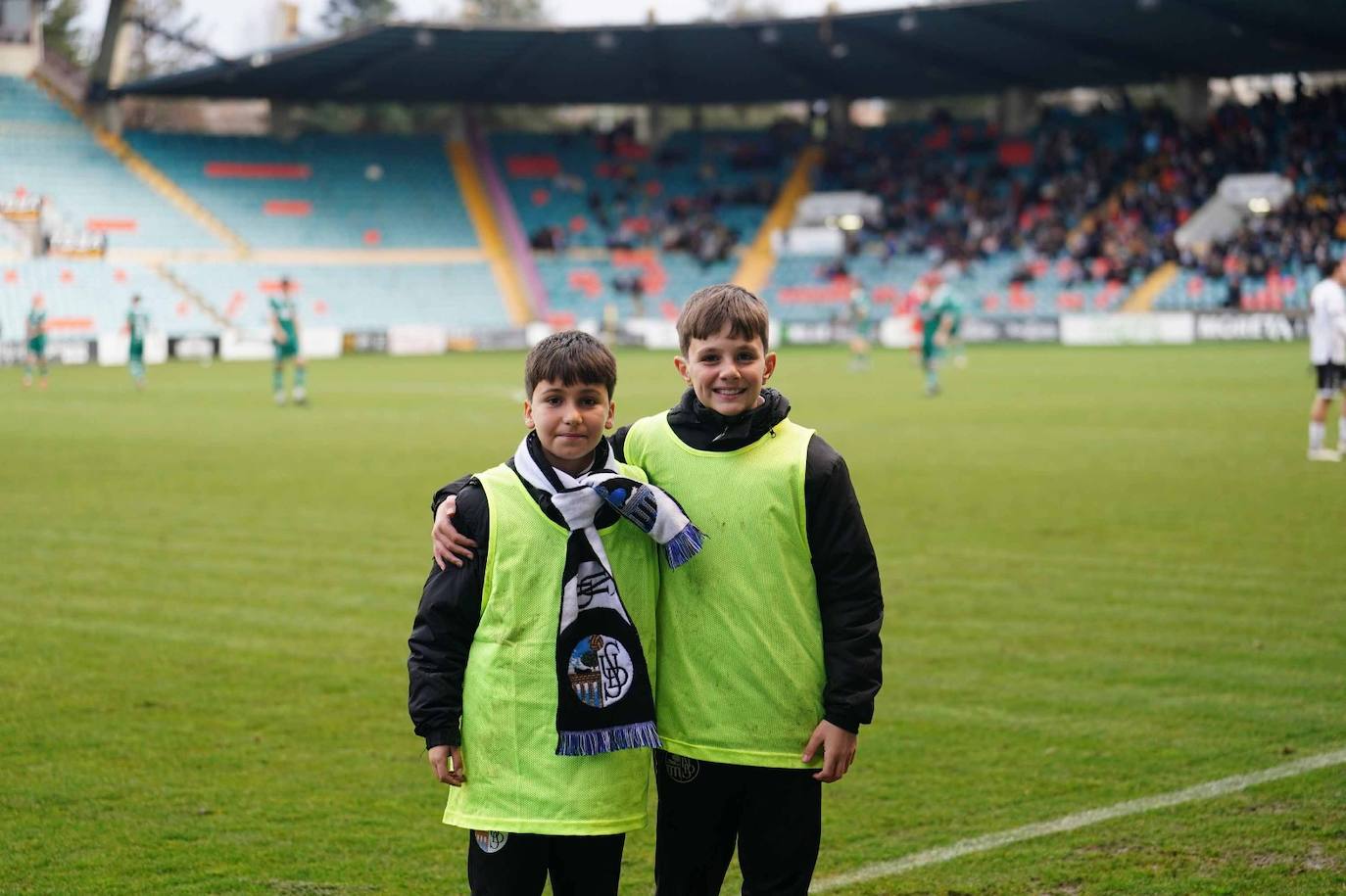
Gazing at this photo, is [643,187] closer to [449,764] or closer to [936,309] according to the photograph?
[936,309]

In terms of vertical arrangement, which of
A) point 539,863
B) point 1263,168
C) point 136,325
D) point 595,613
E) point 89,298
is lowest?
point 539,863

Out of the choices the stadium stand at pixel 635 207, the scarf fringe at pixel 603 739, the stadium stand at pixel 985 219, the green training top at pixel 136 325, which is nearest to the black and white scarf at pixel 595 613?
the scarf fringe at pixel 603 739

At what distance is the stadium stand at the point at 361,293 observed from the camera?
48.6m

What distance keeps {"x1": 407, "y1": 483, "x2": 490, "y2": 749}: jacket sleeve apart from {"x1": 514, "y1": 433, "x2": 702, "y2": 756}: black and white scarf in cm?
18

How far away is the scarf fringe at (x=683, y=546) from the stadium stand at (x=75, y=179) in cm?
4859

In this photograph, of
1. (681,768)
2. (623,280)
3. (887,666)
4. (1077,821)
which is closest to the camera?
(681,768)

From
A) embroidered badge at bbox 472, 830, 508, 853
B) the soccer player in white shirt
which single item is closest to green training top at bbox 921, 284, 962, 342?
the soccer player in white shirt

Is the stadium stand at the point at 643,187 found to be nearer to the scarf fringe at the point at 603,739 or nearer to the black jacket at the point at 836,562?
the black jacket at the point at 836,562

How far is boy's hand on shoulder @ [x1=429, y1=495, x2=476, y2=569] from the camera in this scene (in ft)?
10.9

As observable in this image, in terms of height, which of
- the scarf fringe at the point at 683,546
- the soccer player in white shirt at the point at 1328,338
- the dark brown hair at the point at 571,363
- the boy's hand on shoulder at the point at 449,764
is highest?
the soccer player in white shirt at the point at 1328,338

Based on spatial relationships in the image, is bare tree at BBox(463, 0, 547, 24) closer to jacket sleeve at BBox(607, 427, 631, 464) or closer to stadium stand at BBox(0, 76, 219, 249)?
stadium stand at BBox(0, 76, 219, 249)

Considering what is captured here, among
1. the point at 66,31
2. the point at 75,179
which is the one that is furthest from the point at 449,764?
the point at 66,31

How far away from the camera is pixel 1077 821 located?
5.27 meters

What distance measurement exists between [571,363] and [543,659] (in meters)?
0.67
